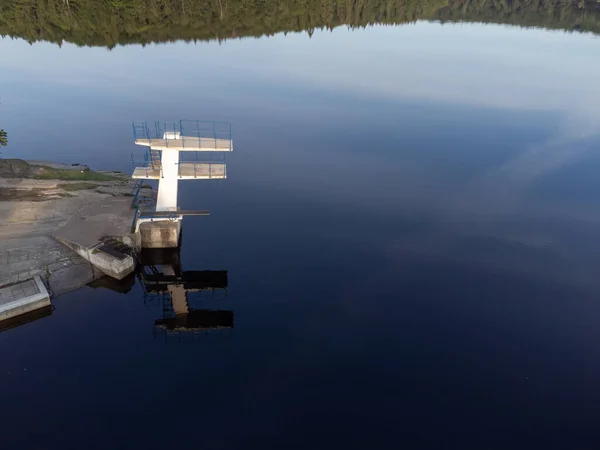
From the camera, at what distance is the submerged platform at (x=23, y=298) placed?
17938mm

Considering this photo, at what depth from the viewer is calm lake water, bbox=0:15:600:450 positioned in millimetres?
14664

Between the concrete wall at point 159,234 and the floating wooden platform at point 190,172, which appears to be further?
the floating wooden platform at point 190,172

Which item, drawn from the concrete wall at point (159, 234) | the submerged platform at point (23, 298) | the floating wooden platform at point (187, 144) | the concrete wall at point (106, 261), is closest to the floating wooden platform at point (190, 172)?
the floating wooden platform at point (187, 144)

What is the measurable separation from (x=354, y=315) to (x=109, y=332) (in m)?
10.7

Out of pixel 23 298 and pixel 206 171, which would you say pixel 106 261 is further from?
pixel 206 171

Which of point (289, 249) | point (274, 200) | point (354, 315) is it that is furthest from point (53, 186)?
point (354, 315)

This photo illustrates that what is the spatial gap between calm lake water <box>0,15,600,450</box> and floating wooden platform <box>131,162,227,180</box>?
3.77 meters

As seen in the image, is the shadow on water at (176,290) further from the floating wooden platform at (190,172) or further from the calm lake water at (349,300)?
the floating wooden platform at (190,172)

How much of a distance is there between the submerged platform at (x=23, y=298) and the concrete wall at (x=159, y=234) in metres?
5.52

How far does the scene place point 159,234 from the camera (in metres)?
23.2

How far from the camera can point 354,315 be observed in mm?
19109

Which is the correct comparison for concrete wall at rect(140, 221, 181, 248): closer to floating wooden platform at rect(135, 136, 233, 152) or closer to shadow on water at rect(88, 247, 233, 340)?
shadow on water at rect(88, 247, 233, 340)

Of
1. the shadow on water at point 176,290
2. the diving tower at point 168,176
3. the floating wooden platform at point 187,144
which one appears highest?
the floating wooden platform at point 187,144

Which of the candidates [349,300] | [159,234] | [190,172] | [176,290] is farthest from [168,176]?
[349,300]
